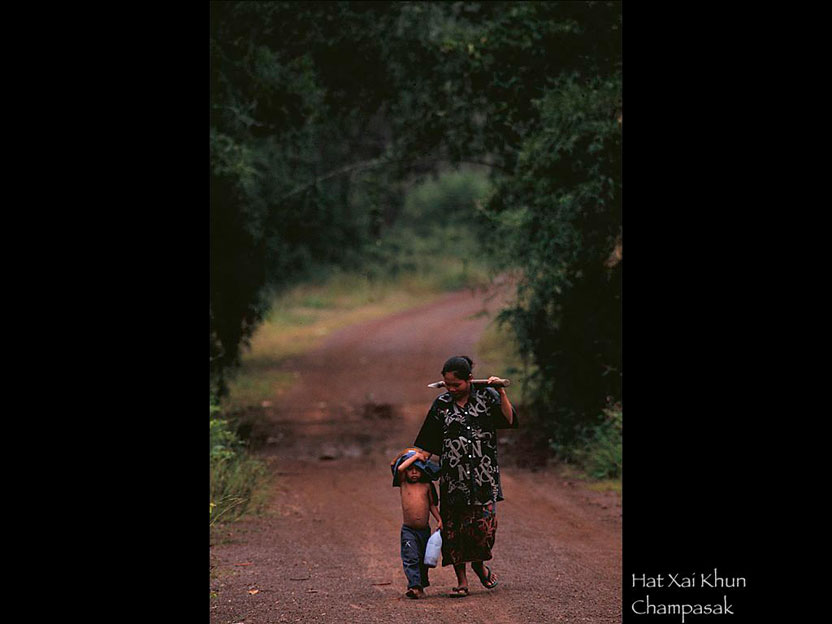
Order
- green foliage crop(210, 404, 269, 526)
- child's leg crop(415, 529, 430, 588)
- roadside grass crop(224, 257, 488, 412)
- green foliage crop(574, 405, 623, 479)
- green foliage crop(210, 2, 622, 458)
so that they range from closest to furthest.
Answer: child's leg crop(415, 529, 430, 588), green foliage crop(210, 404, 269, 526), green foliage crop(574, 405, 623, 479), green foliage crop(210, 2, 622, 458), roadside grass crop(224, 257, 488, 412)

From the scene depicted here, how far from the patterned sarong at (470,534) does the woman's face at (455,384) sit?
2.34ft

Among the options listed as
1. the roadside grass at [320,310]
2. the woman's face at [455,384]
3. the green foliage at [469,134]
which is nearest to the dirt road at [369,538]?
the roadside grass at [320,310]

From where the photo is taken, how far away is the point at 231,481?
10227 mm

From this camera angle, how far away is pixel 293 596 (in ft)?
23.0

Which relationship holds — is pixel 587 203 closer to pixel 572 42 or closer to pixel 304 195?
pixel 572 42

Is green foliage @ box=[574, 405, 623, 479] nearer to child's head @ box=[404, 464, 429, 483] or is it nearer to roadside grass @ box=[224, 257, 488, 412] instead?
child's head @ box=[404, 464, 429, 483]

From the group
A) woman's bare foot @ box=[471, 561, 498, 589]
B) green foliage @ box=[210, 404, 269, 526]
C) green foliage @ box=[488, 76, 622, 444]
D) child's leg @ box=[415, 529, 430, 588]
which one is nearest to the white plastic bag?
child's leg @ box=[415, 529, 430, 588]

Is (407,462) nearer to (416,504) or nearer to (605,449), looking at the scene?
(416,504)

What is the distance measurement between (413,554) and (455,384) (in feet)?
3.55

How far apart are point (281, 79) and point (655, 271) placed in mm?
9029

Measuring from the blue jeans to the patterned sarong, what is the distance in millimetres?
152

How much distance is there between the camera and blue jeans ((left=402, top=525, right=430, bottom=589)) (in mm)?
6582

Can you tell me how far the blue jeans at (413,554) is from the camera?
6.58m

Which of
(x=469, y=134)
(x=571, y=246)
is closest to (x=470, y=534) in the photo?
(x=571, y=246)
